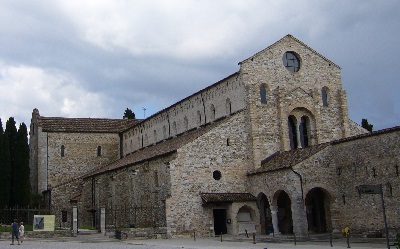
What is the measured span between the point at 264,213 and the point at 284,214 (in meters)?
1.65

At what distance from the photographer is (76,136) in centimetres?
6525

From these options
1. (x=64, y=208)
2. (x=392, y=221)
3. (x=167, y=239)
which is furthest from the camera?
(x=64, y=208)

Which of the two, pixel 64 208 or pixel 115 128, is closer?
pixel 64 208

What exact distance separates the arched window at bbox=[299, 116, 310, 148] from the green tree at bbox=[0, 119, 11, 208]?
1202 inches

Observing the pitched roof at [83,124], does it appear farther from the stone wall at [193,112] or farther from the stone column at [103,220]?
the stone column at [103,220]

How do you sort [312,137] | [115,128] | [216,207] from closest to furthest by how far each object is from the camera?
[216,207] → [312,137] → [115,128]

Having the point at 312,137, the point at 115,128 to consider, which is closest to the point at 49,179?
the point at 115,128

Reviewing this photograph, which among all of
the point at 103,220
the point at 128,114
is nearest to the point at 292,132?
the point at 103,220

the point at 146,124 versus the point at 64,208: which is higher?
the point at 146,124

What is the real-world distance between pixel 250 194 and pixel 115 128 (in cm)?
3250

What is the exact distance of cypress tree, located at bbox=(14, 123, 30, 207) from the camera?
53969mm

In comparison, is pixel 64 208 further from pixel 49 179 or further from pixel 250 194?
pixel 250 194

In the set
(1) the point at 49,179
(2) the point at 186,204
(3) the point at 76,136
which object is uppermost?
(3) the point at 76,136

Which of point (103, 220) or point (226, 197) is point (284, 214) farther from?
point (103, 220)
